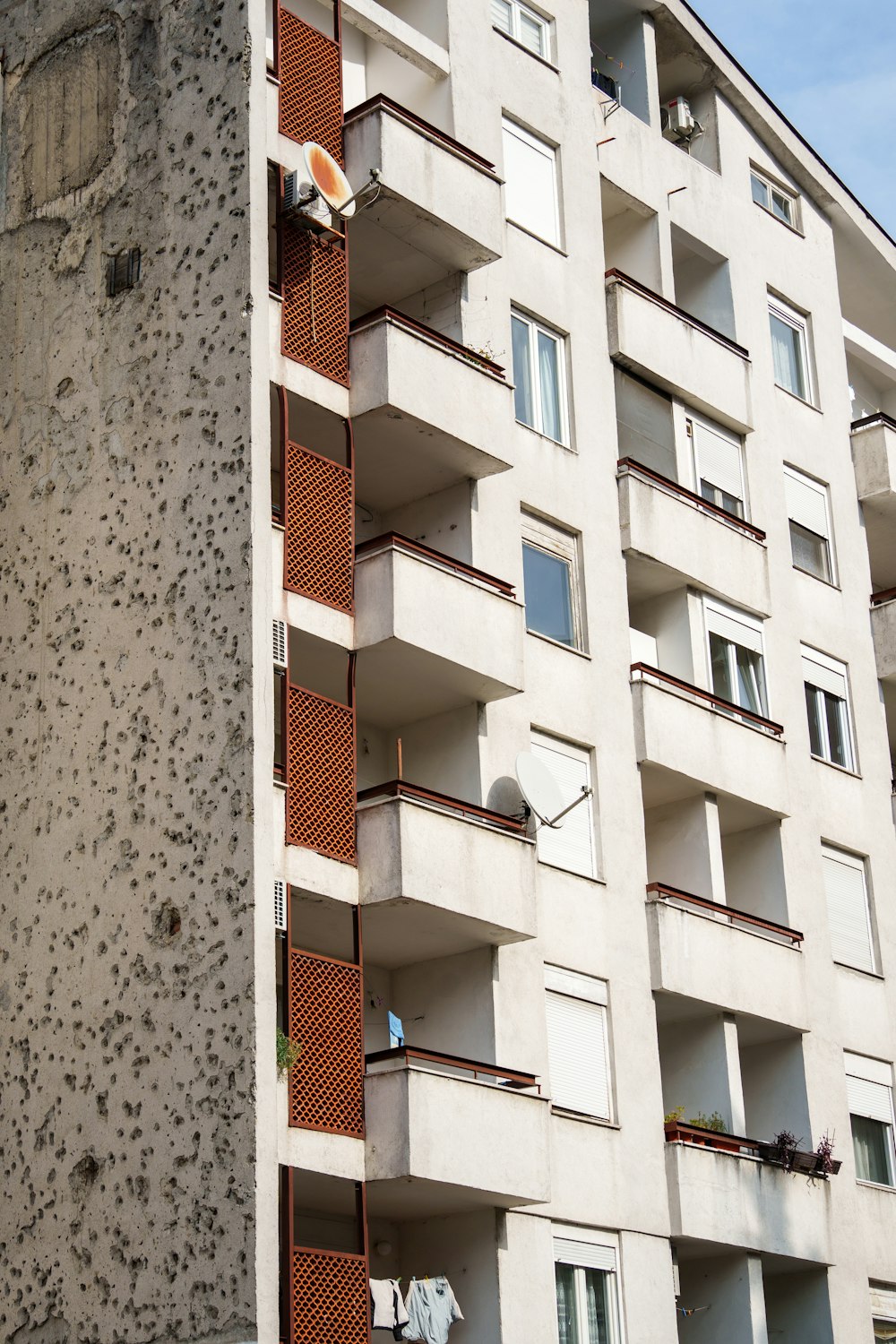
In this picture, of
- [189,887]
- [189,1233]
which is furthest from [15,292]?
[189,1233]

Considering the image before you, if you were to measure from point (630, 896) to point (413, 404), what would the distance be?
6.82 m

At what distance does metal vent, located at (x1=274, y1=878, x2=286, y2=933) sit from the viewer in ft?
71.5

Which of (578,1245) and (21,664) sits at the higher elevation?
(21,664)

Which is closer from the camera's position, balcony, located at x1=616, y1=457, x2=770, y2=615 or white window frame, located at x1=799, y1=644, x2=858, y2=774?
balcony, located at x1=616, y1=457, x2=770, y2=615

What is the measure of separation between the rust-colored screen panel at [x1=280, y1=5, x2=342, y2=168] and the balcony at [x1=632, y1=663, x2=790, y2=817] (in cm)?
803

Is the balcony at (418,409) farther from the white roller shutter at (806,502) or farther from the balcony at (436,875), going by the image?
the white roller shutter at (806,502)

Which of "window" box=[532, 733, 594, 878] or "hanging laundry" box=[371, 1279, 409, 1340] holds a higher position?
"window" box=[532, 733, 594, 878]

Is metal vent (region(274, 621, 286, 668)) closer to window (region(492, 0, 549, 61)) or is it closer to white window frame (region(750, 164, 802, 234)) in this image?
window (region(492, 0, 549, 61))

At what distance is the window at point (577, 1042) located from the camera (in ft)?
83.6

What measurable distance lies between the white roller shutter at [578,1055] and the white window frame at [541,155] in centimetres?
1079

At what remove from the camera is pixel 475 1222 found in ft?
78.0

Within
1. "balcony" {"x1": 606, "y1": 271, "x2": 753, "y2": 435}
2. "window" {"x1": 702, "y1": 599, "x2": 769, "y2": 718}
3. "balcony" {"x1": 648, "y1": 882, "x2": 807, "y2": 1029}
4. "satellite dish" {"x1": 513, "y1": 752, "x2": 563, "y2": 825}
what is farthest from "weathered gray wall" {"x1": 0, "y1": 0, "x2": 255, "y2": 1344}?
"window" {"x1": 702, "y1": 599, "x2": 769, "y2": 718}

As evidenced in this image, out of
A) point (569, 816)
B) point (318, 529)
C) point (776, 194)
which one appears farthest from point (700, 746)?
point (776, 194)

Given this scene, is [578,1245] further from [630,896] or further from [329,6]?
[329,6]
